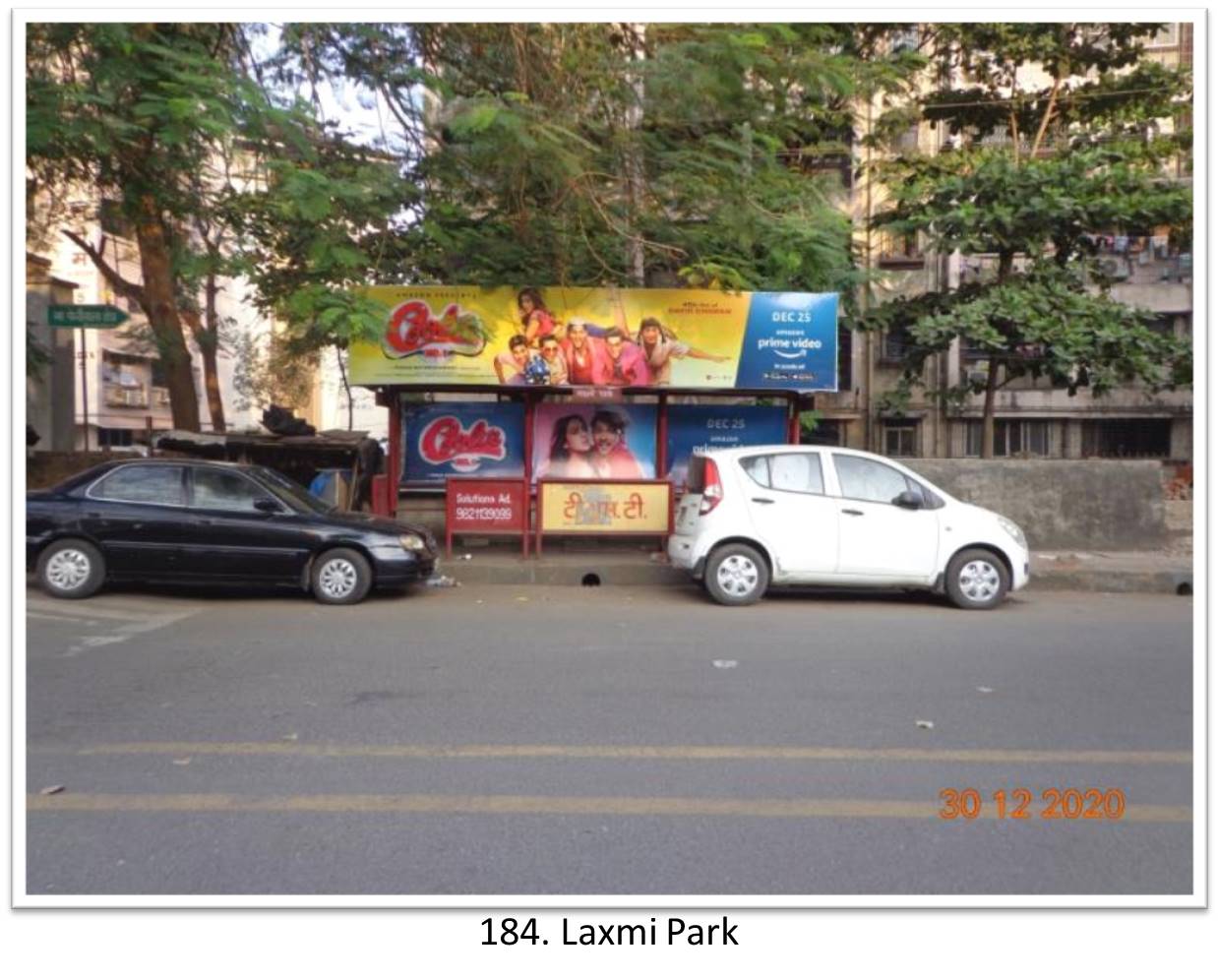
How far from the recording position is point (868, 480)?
10039mm

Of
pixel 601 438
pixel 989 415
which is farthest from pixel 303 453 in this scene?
pixel 989 415

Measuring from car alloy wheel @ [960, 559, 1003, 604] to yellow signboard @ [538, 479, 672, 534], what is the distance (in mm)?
3531

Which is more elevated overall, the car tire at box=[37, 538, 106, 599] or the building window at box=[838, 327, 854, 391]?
the building window at box=[838, 327, 854, 391]

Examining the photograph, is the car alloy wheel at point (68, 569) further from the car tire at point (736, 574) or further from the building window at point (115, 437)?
the building window at point (115, 437)

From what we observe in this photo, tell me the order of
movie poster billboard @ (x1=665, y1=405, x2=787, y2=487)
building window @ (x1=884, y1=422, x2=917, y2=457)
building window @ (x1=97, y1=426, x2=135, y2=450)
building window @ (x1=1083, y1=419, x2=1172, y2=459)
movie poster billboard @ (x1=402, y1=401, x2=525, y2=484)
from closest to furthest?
movie poster billboard @ (x1=402, y1=401, x2=525, y2=484), movie poster billboard @ (x1=665, y1=405, x2=787, y2=487), building window @ (x1=884, y1=422, x2=917, y2=457), building window @ (x1=1083, y1=419, x2=1172, y2=459), building window @ (x1=97, y1=426, x2=135, y2=450)

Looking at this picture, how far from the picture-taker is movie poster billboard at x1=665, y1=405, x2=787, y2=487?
13992mm

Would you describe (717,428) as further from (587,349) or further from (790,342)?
(587,349)

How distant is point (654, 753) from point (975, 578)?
19.1 ft

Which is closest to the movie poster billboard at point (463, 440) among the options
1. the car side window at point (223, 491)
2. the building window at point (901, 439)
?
the car side window at point (223, 491)

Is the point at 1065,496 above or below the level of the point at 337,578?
above

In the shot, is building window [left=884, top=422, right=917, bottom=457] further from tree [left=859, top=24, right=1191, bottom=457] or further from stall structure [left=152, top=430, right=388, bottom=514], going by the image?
stall structure [left=152, top=430, right=388, bottom=514]

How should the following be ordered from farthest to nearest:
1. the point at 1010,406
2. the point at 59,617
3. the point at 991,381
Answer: the point at 1010,406 → the point at 991,381 → the point at 59,617

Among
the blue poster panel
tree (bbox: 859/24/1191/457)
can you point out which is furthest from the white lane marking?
tree (bbox: 859/24/1191/457)

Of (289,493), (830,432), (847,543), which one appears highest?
(830,432)
